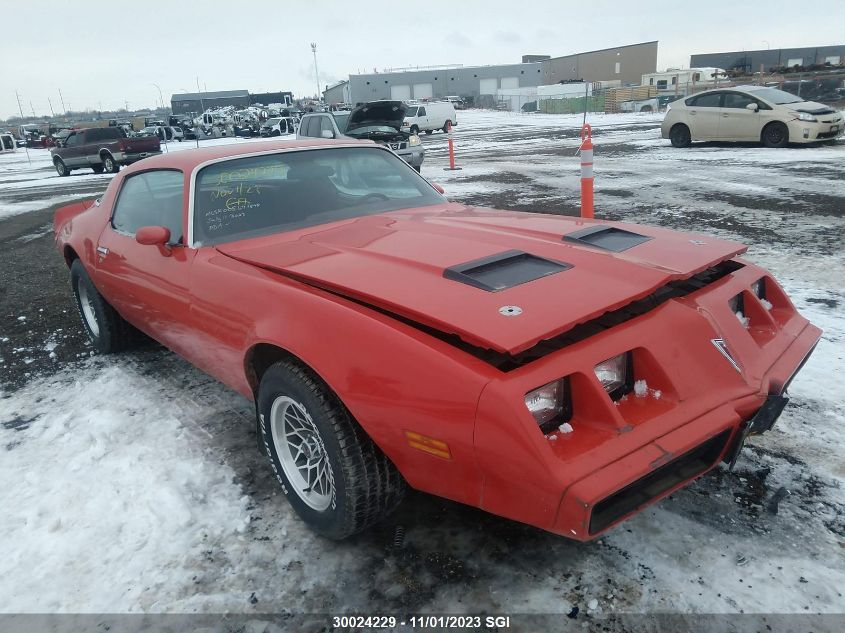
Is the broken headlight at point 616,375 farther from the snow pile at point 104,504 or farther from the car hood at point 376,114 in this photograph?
the car hood at point 376,114

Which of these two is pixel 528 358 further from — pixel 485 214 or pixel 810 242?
pixel 810 242

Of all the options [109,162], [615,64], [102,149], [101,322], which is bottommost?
[101,322]

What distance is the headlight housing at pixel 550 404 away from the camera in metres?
1.76

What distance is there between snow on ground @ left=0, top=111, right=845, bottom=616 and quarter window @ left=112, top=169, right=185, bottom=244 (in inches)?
39.6

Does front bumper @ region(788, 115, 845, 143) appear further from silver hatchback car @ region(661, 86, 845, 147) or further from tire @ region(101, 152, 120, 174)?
tire @ region(101, 152, 120, 174)

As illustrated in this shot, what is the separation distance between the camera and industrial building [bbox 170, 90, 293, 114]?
7750cm

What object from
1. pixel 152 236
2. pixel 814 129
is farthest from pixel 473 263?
pixel 814 129

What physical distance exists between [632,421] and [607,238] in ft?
3.64

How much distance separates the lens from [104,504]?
2535 millimetres

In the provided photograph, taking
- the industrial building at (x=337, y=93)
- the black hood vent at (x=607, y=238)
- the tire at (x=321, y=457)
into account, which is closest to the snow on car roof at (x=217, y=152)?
the tire at (x=321, y=457)

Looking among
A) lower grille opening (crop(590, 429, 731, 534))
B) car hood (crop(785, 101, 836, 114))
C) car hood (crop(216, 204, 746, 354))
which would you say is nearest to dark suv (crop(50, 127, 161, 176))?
car hood (crop(785, 101, 836, 114))

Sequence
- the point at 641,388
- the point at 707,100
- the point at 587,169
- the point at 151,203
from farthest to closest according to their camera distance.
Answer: the point at 707,100
the point at 587,169
the point at 151,203
the point at 641,388

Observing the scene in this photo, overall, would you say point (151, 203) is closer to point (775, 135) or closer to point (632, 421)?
point (632, 421)

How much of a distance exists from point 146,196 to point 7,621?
2.45 meters
